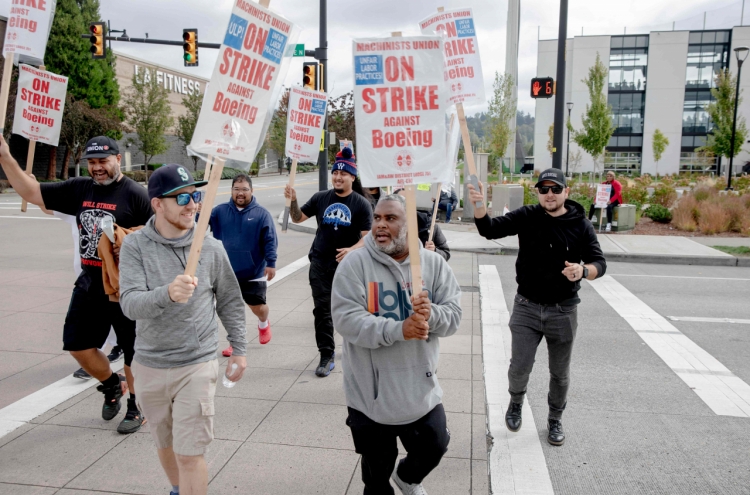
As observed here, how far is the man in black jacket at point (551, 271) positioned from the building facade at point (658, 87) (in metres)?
55.0

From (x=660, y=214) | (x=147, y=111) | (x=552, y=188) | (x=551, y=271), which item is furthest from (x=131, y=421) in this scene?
(x=147, y=111)

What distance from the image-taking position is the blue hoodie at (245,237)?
586 cm

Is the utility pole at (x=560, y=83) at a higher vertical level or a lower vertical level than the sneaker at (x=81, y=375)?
higher

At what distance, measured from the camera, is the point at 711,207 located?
55.7 ft

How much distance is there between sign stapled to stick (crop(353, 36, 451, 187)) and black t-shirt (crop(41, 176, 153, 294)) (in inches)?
81.1

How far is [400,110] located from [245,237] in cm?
321

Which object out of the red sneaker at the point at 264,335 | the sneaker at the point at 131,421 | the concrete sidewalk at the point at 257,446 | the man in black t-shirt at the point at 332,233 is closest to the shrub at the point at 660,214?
the concrete sidewalk at the point at 257,446

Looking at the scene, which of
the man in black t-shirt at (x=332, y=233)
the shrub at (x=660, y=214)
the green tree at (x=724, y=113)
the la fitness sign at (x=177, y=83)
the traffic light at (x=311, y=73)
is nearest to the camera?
the man in black t-shirt at (x=332, y=233)

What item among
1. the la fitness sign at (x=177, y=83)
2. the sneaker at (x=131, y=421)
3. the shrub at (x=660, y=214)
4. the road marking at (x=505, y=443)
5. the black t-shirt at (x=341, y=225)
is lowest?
the road marking at (x=505, y=443)

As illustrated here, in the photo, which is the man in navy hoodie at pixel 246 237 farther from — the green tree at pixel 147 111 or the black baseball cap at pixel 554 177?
the green tree at pixel 147 111

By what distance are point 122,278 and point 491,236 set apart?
2.66 m

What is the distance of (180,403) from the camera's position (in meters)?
3.00

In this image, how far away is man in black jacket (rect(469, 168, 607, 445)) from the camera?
14.0 feet

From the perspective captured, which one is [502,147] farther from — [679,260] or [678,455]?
[678,455]
